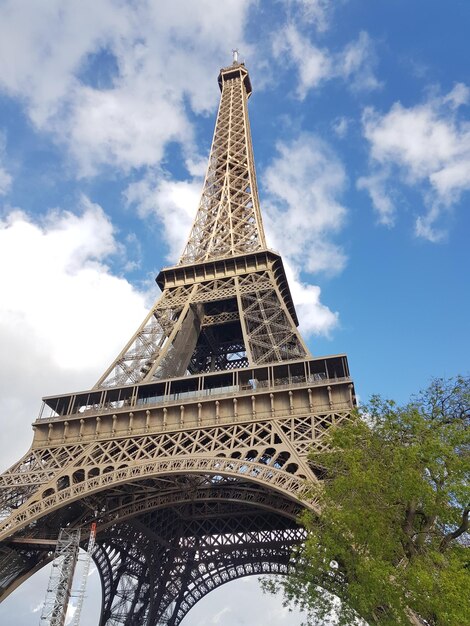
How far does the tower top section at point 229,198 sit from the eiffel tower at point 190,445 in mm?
240

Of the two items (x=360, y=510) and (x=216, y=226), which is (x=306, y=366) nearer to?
(x=360, y=510)

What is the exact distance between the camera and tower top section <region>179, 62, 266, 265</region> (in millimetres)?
36469

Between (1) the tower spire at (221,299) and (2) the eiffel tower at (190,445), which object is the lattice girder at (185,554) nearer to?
(2) the eiffel tower at (190,445)

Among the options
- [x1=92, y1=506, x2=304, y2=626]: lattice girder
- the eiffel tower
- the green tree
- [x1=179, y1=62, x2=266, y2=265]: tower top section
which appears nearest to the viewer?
the green tree

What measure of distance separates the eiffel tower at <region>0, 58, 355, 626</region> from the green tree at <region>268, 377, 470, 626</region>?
294cm

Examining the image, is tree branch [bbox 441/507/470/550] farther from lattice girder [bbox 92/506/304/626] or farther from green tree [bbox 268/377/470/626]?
lattice girder [bbox 92/506/304/626]

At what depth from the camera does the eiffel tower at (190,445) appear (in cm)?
2105

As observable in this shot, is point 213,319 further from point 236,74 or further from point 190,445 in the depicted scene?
point 236,74

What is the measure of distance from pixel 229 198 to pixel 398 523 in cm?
3056

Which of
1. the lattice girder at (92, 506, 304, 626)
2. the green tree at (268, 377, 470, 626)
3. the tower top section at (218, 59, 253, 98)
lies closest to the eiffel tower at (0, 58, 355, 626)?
the lattice girder at (92, 506, 304, 626)

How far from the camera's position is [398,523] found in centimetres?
1342

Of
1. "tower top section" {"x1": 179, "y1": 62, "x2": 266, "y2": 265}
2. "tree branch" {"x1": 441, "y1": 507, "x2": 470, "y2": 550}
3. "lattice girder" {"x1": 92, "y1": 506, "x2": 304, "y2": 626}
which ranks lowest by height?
"tree branch" {"x1": 441, "y1": 507, "x2": 470, "y2": 550}

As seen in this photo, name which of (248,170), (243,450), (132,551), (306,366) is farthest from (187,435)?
(248,170)

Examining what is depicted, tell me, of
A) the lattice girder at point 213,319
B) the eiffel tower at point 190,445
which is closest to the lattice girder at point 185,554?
the eiffel tower at point 190,445
